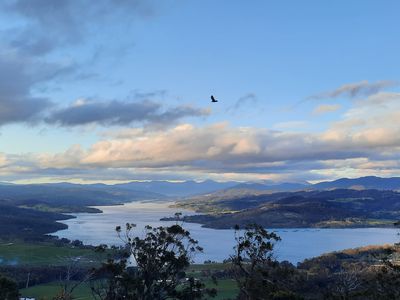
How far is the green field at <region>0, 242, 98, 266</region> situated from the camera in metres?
164

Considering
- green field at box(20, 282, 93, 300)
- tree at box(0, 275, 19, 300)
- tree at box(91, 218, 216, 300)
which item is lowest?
green field at box(20, 282, 93, 300)

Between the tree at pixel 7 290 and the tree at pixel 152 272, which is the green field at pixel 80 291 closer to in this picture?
the tree at pixel 7 290

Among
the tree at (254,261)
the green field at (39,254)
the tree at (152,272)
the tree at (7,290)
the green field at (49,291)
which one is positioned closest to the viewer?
the tree at (254,261)

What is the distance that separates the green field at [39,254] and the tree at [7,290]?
330ft

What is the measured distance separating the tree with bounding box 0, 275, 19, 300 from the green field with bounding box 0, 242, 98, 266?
101 meters

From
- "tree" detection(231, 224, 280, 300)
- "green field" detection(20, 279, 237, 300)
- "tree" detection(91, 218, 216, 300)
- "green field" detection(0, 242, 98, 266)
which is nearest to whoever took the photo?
"tree" detection(231, 224, 280, 300)

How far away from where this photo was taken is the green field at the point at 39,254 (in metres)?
164

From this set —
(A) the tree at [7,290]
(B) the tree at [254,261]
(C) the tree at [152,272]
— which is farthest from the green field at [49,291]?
(B) the tree at [254,261]

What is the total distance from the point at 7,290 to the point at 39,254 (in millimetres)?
135902

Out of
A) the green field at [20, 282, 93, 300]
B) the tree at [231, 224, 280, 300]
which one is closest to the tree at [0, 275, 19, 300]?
the tree at [231, 224, 280, 300]

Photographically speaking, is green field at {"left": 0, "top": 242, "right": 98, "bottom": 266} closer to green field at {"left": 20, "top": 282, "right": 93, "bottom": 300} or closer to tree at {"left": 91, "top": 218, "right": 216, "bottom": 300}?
green field at {"left": 20, "top": 282, "right": 93, "bottom": 300}

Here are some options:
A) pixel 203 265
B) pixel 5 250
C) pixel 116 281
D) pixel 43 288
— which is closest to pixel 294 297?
pixel 116 281

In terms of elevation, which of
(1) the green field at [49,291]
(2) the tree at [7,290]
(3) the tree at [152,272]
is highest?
(3) the tree at [152,272]

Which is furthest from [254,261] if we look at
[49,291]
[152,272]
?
[49,291]
